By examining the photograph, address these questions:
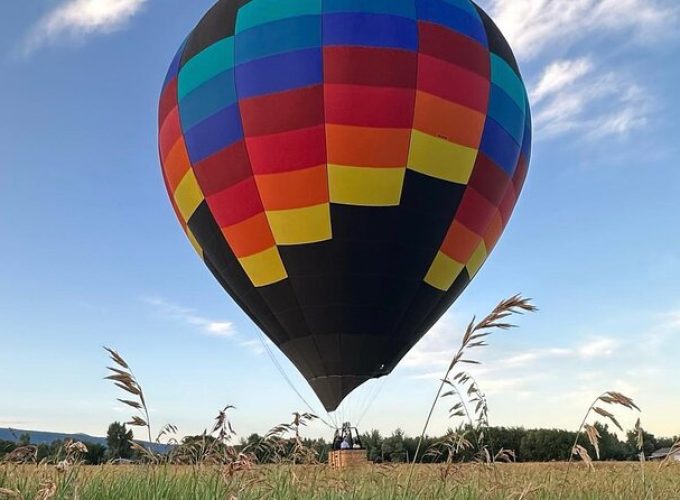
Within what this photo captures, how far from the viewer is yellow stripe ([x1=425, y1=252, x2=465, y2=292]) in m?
18.4

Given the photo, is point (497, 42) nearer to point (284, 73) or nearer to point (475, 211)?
point (475, 211)

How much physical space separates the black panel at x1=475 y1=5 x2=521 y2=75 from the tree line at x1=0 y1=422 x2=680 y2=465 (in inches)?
447

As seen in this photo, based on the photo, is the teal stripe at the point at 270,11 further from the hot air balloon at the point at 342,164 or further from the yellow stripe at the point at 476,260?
the yellow stripe at the point at 476,260

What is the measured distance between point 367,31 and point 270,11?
2816mm

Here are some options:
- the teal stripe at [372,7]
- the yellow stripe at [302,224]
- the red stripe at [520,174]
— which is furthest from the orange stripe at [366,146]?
the red stripe at [520,174]

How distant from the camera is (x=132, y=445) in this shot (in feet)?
8.89

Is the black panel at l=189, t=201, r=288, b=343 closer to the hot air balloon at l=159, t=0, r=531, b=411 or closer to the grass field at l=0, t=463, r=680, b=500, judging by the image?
the hot air balloon at l=159, t=0, r=531, b=411

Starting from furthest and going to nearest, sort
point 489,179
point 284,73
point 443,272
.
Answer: point 489,179, point 443,272, point 284,73

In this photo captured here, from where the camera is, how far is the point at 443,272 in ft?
61.4

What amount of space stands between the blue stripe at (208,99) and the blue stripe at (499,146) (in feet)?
23.4

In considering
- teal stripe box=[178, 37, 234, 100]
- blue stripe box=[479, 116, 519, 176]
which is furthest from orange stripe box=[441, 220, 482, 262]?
teal stripe box=[178, 37, 234, 100]

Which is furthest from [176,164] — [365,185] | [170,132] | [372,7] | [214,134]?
[372,7]

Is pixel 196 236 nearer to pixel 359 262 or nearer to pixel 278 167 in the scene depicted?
pixel 278 167

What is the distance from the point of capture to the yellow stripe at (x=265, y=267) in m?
18.0
